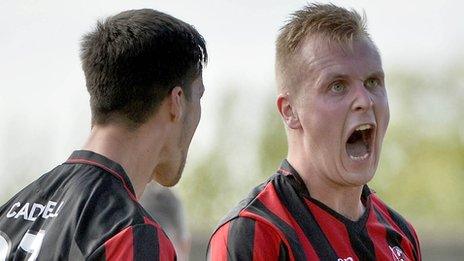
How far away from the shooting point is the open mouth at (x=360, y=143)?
5.08 meters

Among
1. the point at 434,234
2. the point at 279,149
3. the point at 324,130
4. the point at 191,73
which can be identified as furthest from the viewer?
the point at 279,149

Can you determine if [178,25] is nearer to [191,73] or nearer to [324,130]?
[191,73]

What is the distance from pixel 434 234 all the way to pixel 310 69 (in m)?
13.5

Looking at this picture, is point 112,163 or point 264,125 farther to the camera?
point 264,125

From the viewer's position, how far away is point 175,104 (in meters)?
4.12

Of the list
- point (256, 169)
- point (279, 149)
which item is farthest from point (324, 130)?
point (279, 149)

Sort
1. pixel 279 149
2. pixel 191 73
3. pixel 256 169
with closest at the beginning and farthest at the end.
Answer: pixel 191 73
pixel 256 169
pixel 279 149

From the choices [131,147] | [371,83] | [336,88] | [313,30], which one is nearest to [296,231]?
[336,88]

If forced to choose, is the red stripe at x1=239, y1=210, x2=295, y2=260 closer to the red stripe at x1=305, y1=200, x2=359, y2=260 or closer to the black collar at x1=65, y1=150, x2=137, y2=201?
the red stripe at x1=305, y1=200, x2=359, y2=260

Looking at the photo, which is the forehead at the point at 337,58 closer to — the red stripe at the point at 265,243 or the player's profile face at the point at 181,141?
the red stripe at the point at 265,243

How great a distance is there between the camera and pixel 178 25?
4.19 metres

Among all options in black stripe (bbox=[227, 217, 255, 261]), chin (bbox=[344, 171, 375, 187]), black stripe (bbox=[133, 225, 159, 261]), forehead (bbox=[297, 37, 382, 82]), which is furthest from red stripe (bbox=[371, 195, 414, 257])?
black stripe (bbox=[133, 225, 159, 261])

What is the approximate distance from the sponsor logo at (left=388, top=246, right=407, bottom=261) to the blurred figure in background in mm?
1952

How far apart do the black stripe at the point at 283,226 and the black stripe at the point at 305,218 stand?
0.34ft
